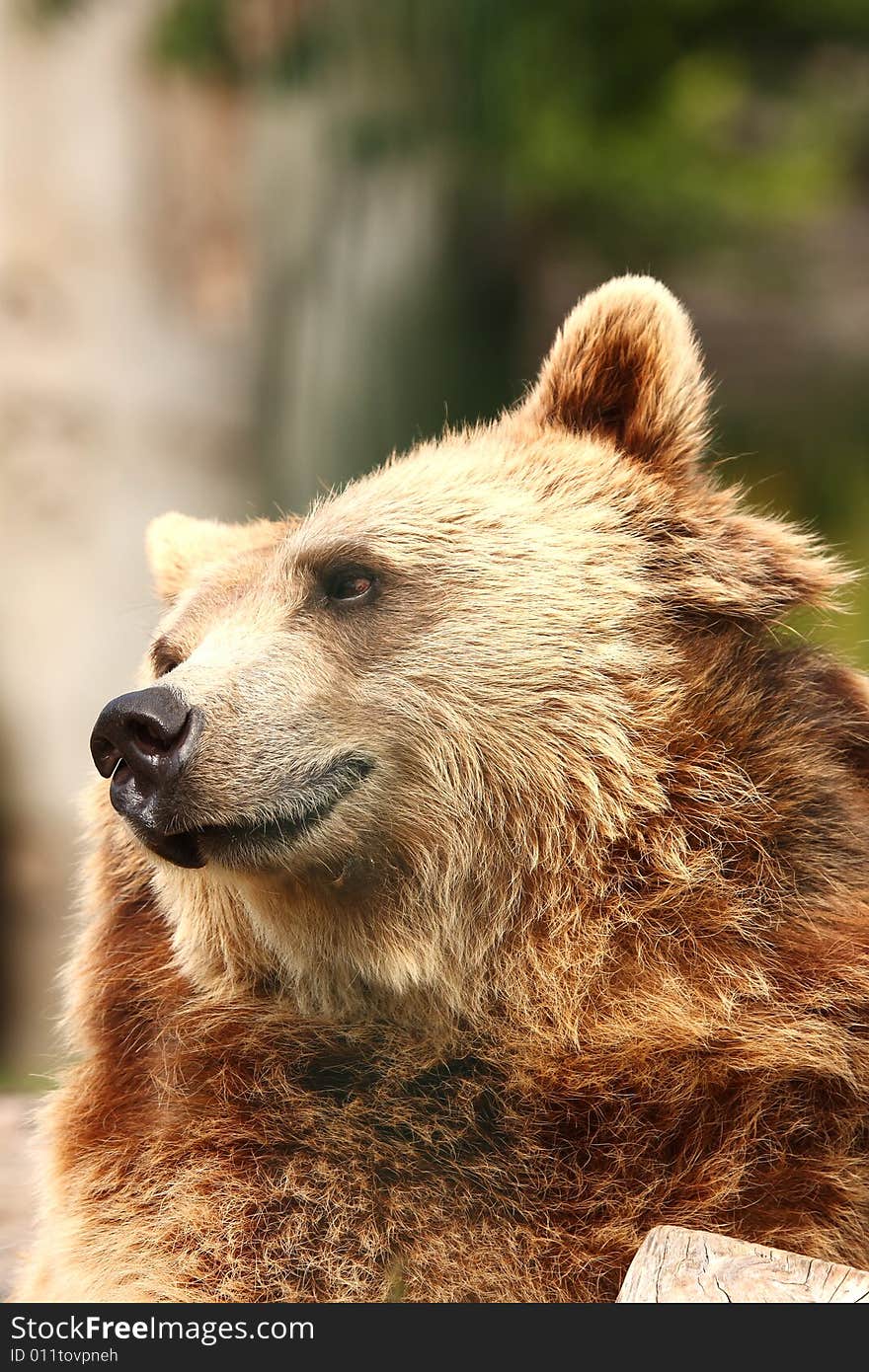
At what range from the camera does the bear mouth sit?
9.35ft

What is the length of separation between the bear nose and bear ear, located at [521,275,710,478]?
1.17 m

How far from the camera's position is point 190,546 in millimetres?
3748

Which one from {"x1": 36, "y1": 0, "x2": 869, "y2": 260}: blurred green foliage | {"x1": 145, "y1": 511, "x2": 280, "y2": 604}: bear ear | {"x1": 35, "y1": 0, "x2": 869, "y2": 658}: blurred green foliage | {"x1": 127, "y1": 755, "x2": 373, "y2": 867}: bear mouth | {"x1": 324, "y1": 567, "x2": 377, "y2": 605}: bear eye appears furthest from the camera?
{"x1": 35, "y1": 0, "x2": 869, "y2": 658}: blurred green foliage

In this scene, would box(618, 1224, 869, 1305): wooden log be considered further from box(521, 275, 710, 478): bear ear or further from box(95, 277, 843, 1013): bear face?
box(521, 275, 710, 478): bear ear

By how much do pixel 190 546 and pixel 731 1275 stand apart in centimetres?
204

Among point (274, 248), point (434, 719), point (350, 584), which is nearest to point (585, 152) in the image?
point (274, 248)

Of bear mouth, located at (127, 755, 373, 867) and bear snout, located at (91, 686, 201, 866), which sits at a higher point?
bear snout, located at (91, 686, 201, 866)

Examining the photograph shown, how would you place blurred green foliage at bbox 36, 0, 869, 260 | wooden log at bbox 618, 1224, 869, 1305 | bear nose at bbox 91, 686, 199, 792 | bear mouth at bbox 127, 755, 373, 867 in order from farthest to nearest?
blurred green foliage at bbox 36, 0, 869, 260, bear mouth at bbox 127, 755, 373, 867, bear nose at bbox 91, 686, 199, 792, wooden log at bbox 618, 1224, 869, 1305

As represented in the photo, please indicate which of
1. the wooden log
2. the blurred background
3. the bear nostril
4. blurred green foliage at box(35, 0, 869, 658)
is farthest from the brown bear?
the blurred background

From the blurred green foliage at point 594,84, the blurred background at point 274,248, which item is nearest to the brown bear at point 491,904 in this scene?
the blurred green foliage at point 594,84

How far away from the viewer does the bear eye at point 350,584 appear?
10.2 ft

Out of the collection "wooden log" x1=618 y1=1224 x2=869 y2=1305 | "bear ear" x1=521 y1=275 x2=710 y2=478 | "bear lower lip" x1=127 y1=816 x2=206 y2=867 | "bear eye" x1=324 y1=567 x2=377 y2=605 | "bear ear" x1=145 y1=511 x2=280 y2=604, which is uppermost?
"bear ear" x1=521 y1=275 x2=710 y2=478

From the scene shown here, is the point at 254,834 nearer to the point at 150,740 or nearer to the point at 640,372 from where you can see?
the point at 150,740

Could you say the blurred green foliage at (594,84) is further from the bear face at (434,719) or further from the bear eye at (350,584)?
the bear eye at (350,584)
